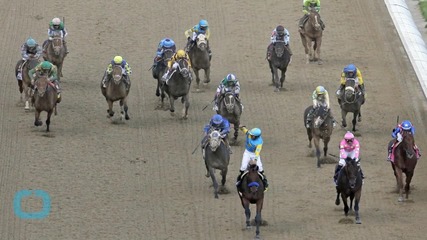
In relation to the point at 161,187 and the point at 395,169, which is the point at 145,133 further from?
the point at 395,169

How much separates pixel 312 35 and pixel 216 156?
10109 mm

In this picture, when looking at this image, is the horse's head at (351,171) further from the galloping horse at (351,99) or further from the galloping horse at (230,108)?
the galloping horse at (351,99)

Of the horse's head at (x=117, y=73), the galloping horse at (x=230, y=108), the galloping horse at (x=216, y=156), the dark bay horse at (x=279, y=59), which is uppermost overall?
the dark bay horse at (x=279, y=59)

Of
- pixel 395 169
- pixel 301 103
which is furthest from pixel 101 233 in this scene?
pixel 301 103

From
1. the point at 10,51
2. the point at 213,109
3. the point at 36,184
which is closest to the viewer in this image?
the point at 36,184

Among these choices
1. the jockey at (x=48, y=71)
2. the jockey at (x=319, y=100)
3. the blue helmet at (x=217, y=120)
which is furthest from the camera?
the jockey at (x=48, y=71)

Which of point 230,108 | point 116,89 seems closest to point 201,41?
point 116,89

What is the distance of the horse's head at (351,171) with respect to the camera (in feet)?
100

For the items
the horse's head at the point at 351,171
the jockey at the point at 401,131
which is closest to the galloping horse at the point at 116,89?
the jockey at the point at 401,131

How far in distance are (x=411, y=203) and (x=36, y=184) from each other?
7.38 metres

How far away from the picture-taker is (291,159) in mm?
35250

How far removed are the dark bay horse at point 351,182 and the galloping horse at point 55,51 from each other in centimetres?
1079

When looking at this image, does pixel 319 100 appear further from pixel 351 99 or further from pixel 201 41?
pixel 201 41

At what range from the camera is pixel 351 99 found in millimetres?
36594
